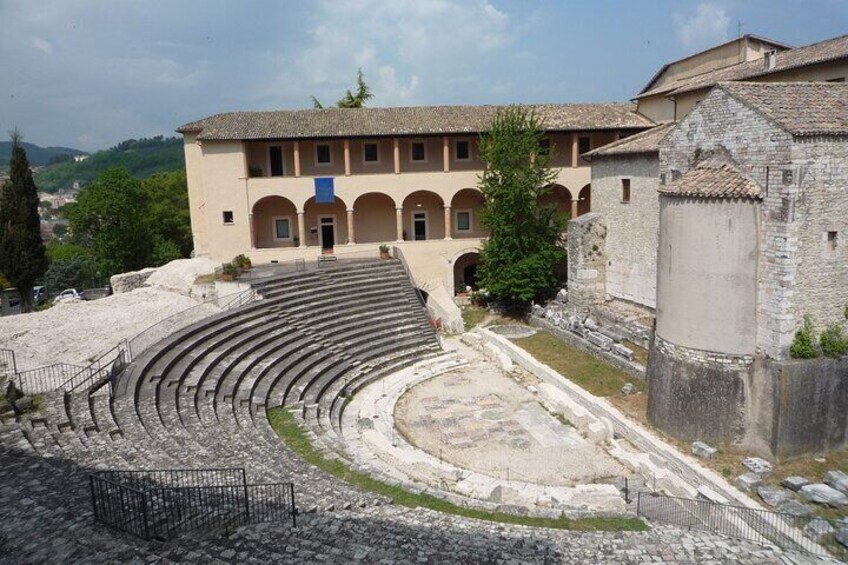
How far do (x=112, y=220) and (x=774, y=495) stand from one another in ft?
155

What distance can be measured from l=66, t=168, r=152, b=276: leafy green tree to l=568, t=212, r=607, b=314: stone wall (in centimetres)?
3474

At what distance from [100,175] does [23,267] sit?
1599 centimetres

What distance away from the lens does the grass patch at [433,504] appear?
12570mm

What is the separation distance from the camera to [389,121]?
34250 millimetres

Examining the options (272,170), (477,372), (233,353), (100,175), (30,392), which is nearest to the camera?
(30,392)

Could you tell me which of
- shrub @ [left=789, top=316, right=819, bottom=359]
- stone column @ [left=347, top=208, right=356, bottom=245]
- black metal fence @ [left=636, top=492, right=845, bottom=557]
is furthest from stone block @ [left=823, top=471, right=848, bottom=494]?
stone column @ [left=347, top=208, right=356, bottom=245]

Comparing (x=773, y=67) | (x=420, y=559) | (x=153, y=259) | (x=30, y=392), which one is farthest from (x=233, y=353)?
(x=153, y=259)

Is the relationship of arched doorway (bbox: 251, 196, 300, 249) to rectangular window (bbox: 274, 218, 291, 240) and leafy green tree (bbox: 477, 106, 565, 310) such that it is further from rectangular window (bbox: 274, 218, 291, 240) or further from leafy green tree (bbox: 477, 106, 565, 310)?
leafy green tree (bbox: 477, 106, 565, 310)

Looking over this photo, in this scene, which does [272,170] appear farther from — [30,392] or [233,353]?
[30,392]

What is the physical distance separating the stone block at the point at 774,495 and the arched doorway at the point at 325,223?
26.2 meters

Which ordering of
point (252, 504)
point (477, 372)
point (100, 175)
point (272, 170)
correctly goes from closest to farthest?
1. point (252, 504)
2. point (477, 372)
3. point (272, 170)
4. point (100, 175)

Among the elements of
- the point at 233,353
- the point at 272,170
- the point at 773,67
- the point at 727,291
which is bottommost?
the point at 233,353

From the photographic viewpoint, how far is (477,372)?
25016 mm

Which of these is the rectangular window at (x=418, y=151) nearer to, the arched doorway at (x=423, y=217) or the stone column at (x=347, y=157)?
the arched doorway at (x=423, y=217)
